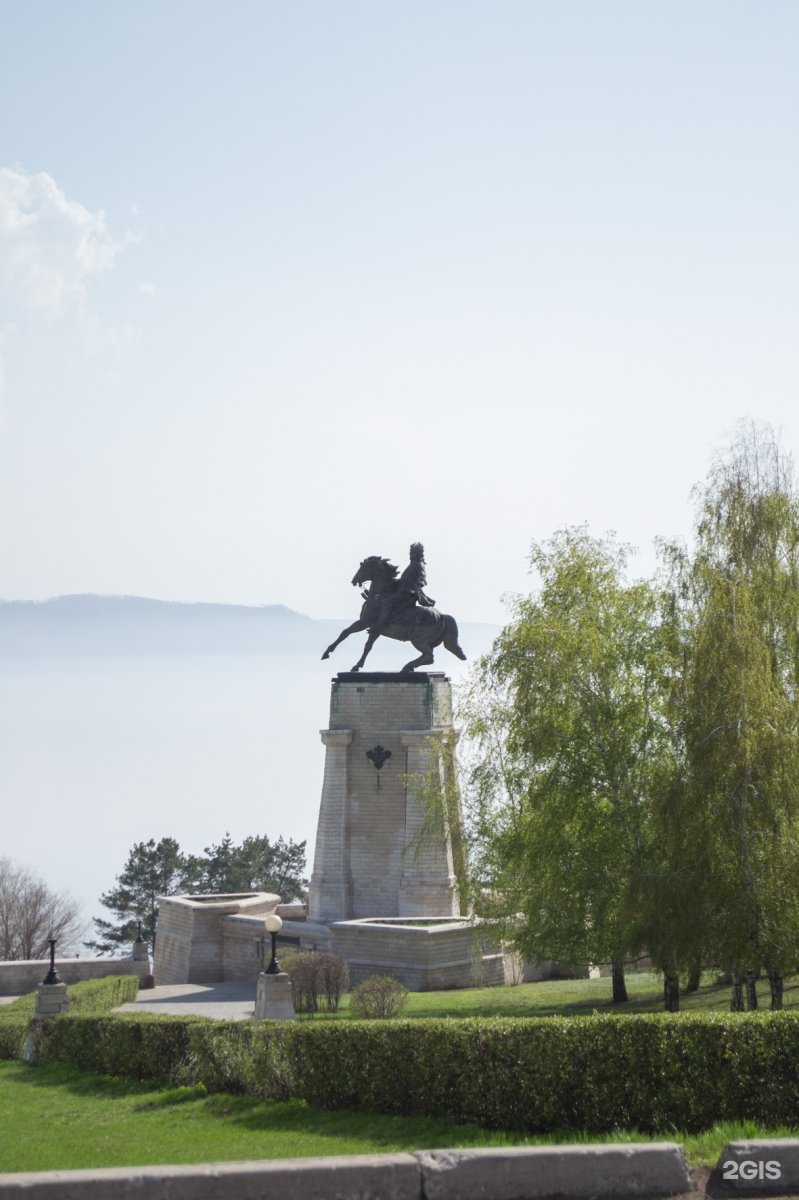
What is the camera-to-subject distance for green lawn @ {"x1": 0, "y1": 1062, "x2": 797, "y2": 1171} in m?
10.3

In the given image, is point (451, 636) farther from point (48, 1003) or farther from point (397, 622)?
point (48, 1003)

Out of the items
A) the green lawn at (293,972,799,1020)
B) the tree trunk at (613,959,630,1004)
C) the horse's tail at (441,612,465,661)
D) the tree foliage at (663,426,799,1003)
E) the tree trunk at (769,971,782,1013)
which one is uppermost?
the horse's tail at (441,612,465,661)

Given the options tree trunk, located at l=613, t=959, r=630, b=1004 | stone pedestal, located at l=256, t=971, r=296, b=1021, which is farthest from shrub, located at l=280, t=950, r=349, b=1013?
stone pedestal, located at l=256, t=971, r=296, b=1021

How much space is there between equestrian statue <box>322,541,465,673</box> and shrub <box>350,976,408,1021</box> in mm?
9791

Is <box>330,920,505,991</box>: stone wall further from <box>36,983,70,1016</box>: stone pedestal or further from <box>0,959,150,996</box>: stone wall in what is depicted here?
<box>36,983,70,1016</box>: stone pedestal

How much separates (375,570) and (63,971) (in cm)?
1094

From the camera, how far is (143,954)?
27.1m

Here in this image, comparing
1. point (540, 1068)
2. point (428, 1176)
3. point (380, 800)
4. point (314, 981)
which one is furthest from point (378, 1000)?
point (428, 1176)

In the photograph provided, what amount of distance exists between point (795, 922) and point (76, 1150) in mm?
8569

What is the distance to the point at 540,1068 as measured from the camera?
35.3 ft

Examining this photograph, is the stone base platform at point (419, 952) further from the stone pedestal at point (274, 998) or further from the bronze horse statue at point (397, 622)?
the stone pedestal at point (274, 998)

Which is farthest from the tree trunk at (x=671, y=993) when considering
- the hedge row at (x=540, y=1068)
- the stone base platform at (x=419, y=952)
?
the hedge row at (x=540, y=1068)

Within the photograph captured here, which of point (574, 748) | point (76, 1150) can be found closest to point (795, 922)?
point (574, 748)

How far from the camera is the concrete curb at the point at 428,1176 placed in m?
8.16
